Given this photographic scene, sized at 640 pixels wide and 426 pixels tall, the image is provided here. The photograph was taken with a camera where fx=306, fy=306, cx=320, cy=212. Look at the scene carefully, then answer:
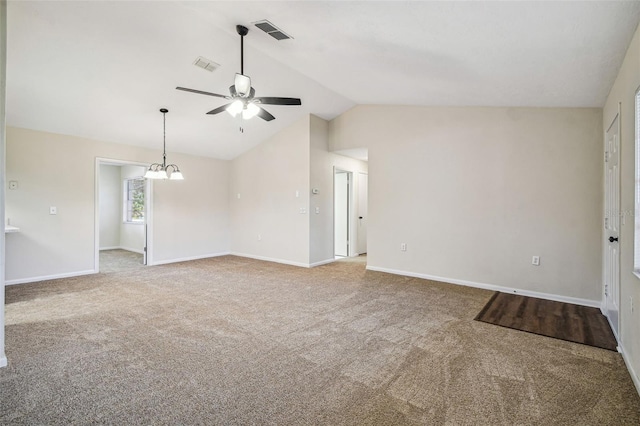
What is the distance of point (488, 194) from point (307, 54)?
317 cm

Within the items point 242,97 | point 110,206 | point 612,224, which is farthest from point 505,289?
point 110,206

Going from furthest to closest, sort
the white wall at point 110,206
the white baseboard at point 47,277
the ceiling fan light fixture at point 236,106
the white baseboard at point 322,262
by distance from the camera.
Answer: the white wall at point 110,206 < the white baseboard at point 322,262 < the white baseboard at point 47,277 < the ceiling fan light fixture at point 236,106

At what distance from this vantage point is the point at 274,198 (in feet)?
21.7

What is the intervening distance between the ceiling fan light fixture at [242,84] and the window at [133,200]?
6.45m

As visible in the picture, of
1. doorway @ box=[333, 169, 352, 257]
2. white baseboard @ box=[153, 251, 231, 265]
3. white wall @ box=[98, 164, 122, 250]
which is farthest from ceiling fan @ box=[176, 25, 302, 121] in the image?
white wall @ box=[98, 164, 122, 250]

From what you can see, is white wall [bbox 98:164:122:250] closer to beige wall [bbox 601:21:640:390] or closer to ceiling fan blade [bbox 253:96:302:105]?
ceiling fan blade [bbox 253:96:302:105]

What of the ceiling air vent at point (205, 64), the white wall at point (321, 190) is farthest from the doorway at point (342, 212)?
the ceiling air vent at point (205, 64)

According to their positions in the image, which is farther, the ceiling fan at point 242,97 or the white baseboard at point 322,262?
the white baseboard at point 322,262

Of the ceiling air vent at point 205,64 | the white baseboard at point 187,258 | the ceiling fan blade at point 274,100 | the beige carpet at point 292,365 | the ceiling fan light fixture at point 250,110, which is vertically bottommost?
the beige carpet at point 292,365

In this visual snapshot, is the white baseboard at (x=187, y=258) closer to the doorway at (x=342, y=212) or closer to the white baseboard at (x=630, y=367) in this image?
the doorway at (x=342, y=212)

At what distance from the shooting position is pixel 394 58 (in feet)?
10.6

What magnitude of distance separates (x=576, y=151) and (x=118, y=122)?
6.63 m

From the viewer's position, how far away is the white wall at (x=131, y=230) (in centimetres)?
786

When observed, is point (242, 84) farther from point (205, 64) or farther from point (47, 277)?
point (47, 277)
